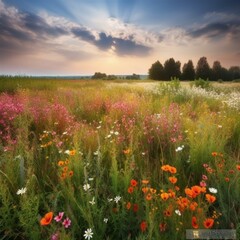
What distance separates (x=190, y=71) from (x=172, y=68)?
16.5 ft

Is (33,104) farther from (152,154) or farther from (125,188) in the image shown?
(125,188)

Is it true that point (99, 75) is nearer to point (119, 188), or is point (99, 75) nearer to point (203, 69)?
point (203, 69)

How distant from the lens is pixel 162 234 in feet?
5.30

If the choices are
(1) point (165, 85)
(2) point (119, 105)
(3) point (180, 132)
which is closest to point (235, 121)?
(3) point (180, 132)

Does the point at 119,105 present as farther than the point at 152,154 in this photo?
Yes

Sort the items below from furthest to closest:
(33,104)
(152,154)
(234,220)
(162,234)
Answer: (33,104)
(152,154)
(234,220)
(162,234)

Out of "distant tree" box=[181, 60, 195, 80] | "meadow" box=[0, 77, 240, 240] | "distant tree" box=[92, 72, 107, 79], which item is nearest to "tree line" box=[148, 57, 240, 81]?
"distant tree" box=[181, 60, 195, 80]

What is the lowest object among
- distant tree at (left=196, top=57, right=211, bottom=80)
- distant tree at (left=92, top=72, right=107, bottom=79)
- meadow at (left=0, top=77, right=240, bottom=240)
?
distant tree at (left=92, top=72, right=107, bottom=79)

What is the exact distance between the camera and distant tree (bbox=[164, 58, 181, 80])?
215 feet

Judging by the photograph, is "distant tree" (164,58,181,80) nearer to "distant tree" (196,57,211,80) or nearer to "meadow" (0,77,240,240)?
"distant tree" (196,57,211,80)

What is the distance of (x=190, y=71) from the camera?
210 feet

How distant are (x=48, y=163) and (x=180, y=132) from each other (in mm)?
1987

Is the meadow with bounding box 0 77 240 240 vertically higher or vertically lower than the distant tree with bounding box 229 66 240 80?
higher

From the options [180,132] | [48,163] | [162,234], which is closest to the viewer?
[162,234]
